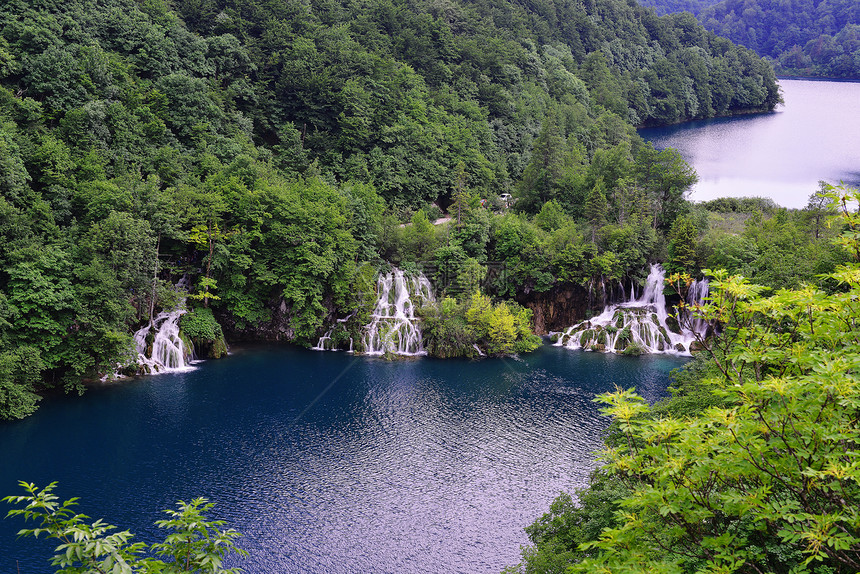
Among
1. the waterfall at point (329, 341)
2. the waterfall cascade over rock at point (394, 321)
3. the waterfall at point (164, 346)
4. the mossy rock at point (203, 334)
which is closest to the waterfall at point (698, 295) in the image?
the waterfall cascade over rock at point (394, 321)

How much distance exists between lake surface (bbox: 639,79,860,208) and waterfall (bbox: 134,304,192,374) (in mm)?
49062

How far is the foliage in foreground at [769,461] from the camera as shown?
332 inches

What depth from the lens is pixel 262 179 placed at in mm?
47750

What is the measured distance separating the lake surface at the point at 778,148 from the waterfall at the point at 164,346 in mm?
49062

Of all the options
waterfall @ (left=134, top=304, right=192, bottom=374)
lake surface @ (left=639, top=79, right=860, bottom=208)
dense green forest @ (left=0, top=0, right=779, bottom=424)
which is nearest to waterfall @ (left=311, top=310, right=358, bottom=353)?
dense green forest @ (left=0, top=0, right=779, bottom=424)

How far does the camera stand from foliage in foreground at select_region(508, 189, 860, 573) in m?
8.43

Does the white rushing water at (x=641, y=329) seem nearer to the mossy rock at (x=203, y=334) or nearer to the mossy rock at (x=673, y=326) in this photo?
the mossy rock at (x=673, y=326)

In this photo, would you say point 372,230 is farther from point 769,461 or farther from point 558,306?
point 769,461

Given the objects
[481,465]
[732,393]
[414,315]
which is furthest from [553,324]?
[732,393]

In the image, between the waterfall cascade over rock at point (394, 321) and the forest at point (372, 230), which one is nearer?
the forest at point (372, 230)

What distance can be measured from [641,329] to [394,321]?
59.5 ft

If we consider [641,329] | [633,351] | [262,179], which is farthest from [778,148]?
[262,179]

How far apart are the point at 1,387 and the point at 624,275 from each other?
41.8 m

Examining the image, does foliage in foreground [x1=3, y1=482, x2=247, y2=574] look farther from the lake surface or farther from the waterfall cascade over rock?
the lake surface
